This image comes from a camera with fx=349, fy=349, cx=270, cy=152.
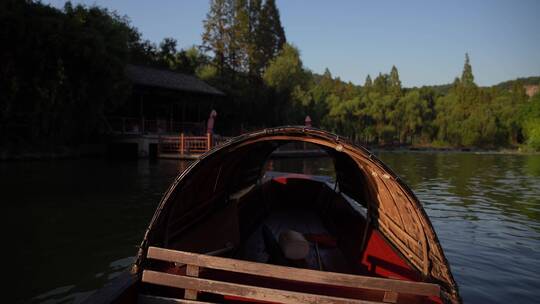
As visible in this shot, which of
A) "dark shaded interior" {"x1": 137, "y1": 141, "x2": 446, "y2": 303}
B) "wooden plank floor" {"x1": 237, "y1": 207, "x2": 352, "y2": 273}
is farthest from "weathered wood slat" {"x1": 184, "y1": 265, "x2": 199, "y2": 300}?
"wooden plank floor" {"x1": 237, "y1": 207, "x2": 352, "y2": 273}

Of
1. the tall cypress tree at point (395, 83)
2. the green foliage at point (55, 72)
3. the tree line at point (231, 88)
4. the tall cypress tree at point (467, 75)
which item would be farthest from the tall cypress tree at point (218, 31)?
the tall cypress tree at point (467, 75)

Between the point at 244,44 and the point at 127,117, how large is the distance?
1927 centimetres

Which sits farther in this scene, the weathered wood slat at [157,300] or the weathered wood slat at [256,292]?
the weathered wood slat at [157,300]

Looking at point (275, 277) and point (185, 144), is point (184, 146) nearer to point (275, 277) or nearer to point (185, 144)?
point (185, 144)

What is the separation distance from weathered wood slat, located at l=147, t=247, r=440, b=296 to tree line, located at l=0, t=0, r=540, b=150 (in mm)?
19453

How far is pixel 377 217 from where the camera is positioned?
4527 millimetres

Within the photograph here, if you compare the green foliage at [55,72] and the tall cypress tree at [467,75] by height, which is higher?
the tall cypress tree at [467,75]

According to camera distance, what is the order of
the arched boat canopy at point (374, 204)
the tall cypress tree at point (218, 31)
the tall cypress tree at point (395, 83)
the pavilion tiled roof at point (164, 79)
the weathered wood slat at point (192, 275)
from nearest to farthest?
the weathered wood slat at point (192, 275)
the arched boat canopy at point (374, 204)
the pavilion tiled roof at point (164, 79)
the tall cypress tree at point (218, 31)
the tall cypress tree at point (395, 83)

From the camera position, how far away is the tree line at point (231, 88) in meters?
18.4

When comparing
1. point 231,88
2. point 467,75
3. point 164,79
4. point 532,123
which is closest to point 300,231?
point 164,79

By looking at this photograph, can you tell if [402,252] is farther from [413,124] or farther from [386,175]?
[413,124]

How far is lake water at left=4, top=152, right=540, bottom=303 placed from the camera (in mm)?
4402

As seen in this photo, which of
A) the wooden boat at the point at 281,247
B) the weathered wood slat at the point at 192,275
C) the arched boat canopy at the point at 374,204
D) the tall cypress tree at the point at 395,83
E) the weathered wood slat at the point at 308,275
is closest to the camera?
the weathered wood slat at the point at 308,275

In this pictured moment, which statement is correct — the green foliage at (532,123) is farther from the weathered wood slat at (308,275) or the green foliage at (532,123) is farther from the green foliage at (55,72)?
the weathered wood slat at (308,275)
